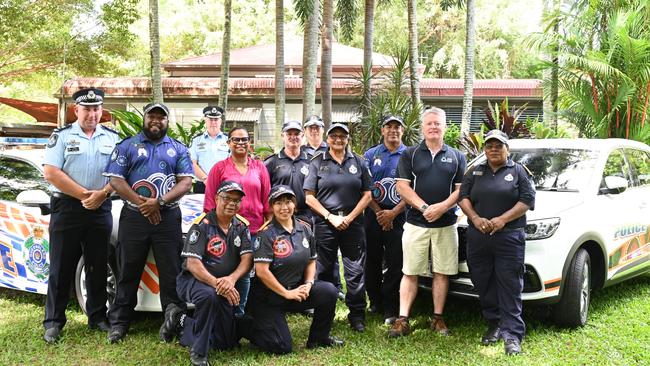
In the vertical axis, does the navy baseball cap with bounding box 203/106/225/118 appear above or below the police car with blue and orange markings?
above

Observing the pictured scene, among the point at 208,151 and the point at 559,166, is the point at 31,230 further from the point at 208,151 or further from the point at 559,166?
the point at 559,166

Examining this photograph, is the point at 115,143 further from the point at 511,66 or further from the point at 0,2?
the point at 511,66

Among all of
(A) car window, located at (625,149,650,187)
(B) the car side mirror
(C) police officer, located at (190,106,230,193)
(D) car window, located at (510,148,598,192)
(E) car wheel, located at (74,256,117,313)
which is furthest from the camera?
(C) police officer, located at (190,106,230,193)

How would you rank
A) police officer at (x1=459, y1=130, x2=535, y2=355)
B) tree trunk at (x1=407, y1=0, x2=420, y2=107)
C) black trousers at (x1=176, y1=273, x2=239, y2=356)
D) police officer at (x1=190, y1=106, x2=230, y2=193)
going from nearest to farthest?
1. black trousers at (x1=176, y1=273, x2=239, y2=356)
2. police officer at (x1=459, y1=130, x2=535, y2=355)
3. police officer at (x1=190, y1=106, x2=230, y2=193)
4. tree trunk at (x1=407, y1=0, x2=420, y2=107)

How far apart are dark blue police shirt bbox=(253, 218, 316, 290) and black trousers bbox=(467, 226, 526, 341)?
53.2 inches

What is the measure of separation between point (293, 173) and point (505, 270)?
6.44ft

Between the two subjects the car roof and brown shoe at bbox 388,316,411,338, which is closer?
brown shoe at bbox 388,316,411,338

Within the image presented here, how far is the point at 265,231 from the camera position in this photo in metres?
4.31

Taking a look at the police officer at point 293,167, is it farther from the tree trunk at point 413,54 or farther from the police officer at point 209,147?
the tree trunk at point 413,54

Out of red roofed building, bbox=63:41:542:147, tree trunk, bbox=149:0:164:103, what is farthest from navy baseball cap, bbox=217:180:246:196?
red roofed building, bbox=63:41:542:147

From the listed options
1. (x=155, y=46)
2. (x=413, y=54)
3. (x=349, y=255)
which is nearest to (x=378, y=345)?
(x=349, y=255)

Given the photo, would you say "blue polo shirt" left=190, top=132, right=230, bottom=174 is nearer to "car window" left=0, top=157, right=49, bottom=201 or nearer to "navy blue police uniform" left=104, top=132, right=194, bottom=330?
"car window" left=0, top=157, right=49, bottom=201

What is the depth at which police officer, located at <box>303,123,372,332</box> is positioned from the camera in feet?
16.0

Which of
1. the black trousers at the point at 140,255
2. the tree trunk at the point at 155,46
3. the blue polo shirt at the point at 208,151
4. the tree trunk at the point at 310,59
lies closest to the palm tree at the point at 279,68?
the tree trunk at the point at 310,59
